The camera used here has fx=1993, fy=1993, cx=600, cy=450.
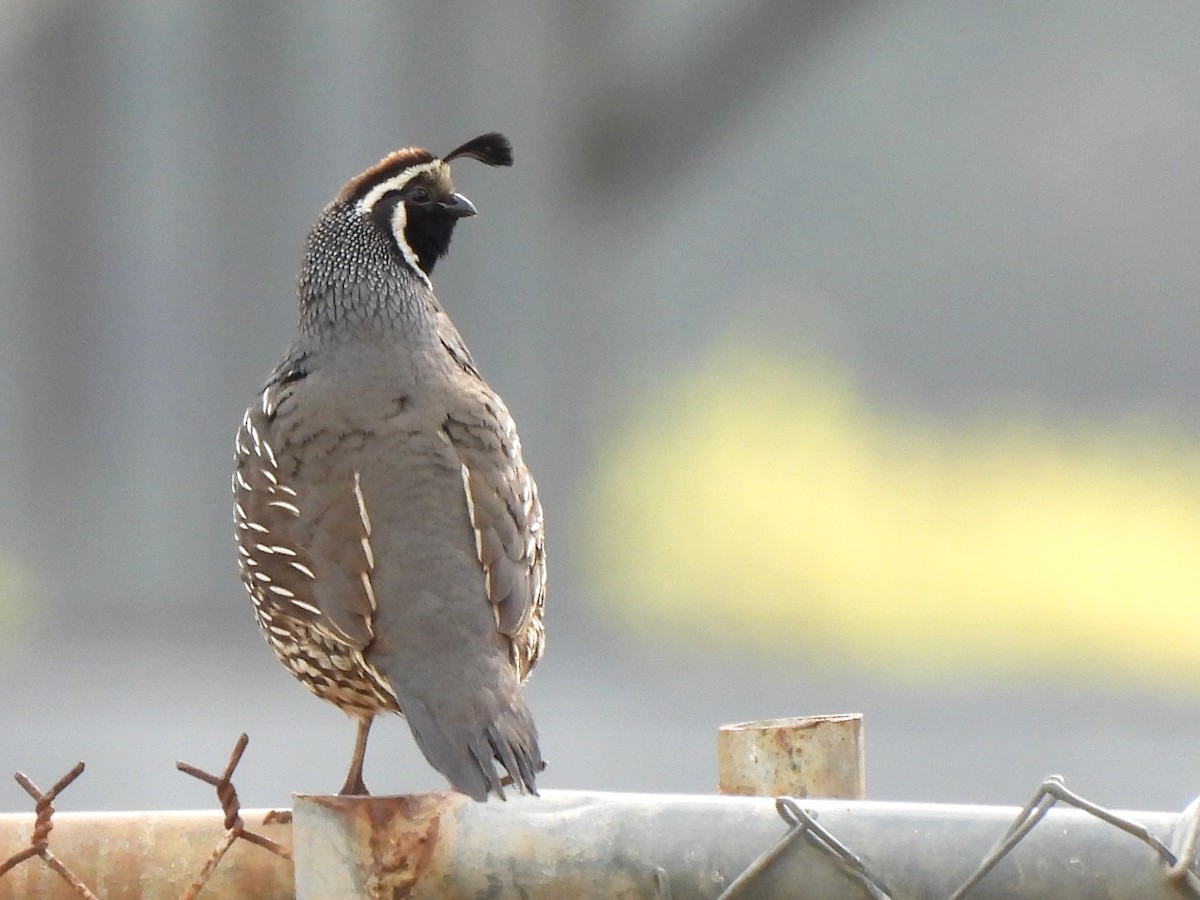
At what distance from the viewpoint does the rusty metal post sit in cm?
191

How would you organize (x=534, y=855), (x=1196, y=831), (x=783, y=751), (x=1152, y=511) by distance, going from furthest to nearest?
(x=1152, y=511)
(x=783, y=751)
(x=534, y=855)
(x=1196, y=831)

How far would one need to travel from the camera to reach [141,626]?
7438mm

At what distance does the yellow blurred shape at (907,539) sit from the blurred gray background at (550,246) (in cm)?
12

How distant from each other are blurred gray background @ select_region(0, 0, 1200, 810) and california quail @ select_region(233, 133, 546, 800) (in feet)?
14.1

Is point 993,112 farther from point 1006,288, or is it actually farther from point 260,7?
point 260,7

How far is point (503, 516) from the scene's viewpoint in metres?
2.65

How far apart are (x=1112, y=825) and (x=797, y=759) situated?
1.90ft

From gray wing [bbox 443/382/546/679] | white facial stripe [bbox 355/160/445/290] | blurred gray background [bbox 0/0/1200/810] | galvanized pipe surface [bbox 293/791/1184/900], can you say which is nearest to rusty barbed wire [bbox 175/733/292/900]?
galvanized pipe surface [bbox 293/791/1184/900]

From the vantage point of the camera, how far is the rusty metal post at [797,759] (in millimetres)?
1911

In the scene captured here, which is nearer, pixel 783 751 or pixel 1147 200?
pixel 783 751

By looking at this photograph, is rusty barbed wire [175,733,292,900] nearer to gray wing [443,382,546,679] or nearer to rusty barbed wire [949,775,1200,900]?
gray wing [443,382,546,679]

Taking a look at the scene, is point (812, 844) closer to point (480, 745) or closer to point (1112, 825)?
point (1112, 825)

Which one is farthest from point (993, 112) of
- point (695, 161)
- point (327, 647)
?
point (327, 647)

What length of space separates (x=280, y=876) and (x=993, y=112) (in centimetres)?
595
